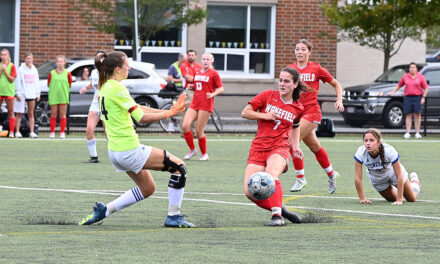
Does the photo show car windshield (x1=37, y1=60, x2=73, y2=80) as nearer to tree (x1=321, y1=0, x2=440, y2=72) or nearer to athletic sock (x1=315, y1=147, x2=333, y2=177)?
tree (x1=321, y1=0, x2=440, y2=72)

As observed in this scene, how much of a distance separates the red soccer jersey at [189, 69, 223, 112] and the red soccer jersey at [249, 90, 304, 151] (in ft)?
24.8

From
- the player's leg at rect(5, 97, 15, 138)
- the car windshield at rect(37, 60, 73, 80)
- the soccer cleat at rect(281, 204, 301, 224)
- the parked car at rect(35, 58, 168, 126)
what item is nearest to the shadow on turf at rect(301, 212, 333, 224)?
the soccer cleat at rect(281, 204, 301, 224)

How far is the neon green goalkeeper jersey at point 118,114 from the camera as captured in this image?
30.1 feet

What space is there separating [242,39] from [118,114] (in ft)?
93.2

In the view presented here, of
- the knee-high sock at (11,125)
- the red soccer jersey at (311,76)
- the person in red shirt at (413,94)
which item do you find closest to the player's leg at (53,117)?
the knee-high sock at (11,125)

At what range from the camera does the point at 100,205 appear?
9.48 meters

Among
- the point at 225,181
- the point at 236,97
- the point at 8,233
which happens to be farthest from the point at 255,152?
the point at 236,97

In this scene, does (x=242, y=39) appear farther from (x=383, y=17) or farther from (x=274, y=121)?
(x=274, y=121)

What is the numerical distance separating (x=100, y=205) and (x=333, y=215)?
2.61m

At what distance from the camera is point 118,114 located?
30.3 feet

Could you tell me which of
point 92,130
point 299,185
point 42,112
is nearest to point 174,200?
point 299,185

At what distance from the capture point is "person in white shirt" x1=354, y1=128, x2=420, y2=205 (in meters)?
11.4

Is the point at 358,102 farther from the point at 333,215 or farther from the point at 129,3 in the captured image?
the point at 333,215

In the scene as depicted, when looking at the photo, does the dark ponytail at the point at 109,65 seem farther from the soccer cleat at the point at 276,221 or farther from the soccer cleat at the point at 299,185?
the soccer cleat at the point at 299,185
